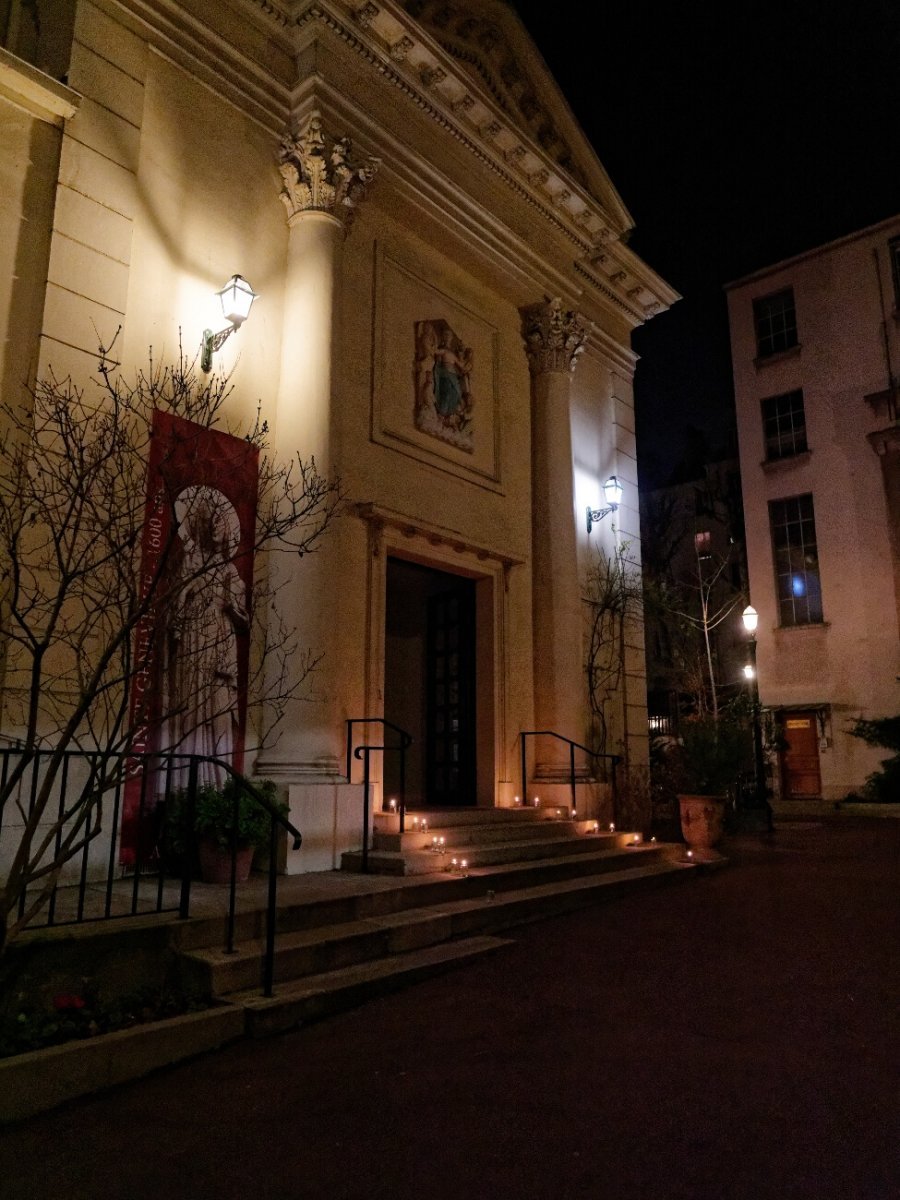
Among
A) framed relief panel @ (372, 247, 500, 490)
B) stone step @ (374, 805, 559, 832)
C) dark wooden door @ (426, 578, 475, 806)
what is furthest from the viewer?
dark wooden door @ (426, 578, 475, 806)

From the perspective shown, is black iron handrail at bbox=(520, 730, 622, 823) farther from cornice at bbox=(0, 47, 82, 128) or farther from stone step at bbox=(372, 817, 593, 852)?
cornice at bbox=(0, 47, 82, 128)

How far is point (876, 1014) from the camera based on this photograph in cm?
443

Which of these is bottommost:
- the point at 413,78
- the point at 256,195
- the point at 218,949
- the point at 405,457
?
the point at 218,949

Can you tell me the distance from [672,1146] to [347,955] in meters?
2.54

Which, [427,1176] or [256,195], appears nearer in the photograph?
[427,1176]

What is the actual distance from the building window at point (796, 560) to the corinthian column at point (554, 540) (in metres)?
13.3

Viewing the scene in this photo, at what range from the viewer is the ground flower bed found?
11.9 feet

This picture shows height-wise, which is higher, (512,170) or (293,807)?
(512,170)

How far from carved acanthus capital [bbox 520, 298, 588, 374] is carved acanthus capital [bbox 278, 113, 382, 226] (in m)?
3.96

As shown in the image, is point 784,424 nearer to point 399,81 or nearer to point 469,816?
point 399,81

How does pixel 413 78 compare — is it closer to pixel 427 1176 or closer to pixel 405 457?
pixel 405 457

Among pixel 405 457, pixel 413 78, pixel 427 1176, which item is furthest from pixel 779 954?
pixel 413 78

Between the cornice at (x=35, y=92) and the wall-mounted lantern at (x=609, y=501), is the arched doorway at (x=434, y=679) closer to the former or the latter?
the wall-mounted lantern at (x=609, y=501)

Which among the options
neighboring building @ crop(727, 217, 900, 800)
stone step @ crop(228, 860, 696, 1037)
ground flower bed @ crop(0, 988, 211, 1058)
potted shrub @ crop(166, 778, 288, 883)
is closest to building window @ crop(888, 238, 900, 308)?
neighboring building @ crop(727, 217, 900, 800)
